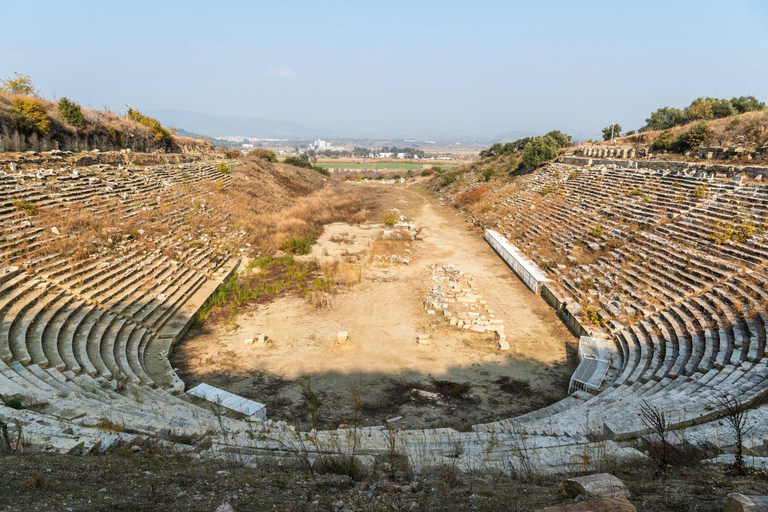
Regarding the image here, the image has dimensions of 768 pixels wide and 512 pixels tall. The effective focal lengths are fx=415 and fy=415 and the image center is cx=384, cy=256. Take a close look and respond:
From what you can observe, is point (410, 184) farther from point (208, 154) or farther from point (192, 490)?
point (192, 490)

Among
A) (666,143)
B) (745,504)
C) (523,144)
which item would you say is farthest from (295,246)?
(523,144)

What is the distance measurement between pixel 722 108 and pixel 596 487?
42.5 meters

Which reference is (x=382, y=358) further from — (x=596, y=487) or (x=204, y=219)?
(x=204, y=219)

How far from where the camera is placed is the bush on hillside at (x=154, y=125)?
125 ft

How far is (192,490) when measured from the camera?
13.2ft

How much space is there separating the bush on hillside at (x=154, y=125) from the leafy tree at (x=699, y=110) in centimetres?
4671

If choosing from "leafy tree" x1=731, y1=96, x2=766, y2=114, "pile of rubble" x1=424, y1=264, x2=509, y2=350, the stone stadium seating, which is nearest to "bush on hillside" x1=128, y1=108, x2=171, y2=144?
the stone stadium seating

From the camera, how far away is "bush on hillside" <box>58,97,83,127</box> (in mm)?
25469

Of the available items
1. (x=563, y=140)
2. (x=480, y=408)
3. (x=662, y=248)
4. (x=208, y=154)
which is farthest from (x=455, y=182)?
(x=480, y=408)

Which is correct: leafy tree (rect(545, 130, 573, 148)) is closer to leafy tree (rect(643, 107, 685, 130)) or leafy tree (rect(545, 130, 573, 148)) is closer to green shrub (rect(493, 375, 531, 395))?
leafy tree (rect(643, 107, 685, 130))

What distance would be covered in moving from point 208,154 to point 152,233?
109 feet

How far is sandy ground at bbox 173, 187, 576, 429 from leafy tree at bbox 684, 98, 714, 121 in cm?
2929

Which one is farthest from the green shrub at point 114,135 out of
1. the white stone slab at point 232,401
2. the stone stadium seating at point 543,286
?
the white stone slab at point 232,401

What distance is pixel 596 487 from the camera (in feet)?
12.0
